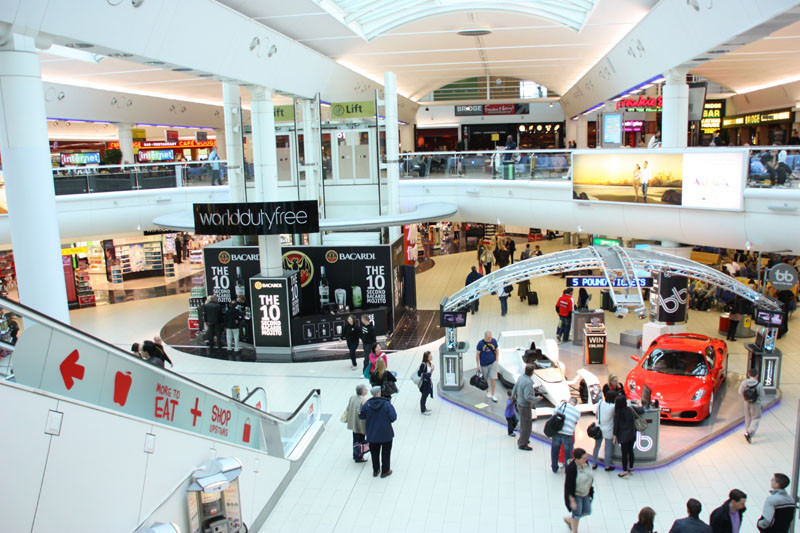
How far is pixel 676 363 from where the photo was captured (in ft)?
39.8

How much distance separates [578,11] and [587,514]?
14452 millimetres

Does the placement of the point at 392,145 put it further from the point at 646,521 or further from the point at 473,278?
the point at 646,521

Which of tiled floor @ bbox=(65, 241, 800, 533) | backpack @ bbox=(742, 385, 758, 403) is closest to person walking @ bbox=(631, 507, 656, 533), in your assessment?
tiled floor @ bbox=(65, 241, 800, 533)

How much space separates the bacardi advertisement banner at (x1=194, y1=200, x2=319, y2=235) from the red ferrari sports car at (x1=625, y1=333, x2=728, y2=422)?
24.7ft

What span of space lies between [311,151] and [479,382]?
37.5ft

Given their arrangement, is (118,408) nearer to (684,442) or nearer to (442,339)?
(684,442)

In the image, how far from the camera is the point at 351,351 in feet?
49.7

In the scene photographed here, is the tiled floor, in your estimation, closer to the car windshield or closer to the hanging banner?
the car windshield

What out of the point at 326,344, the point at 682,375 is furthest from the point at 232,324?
the point at 682,375

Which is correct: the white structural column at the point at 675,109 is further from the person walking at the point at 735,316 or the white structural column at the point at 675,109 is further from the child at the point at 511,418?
the child at the point at 511,418

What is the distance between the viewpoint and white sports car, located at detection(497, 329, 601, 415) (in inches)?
463

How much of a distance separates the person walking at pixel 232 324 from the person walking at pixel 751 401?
11416 millimetres

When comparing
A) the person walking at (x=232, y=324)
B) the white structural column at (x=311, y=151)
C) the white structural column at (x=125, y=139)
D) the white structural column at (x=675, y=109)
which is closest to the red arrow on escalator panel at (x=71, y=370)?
the person walking at (x=232, y=324)

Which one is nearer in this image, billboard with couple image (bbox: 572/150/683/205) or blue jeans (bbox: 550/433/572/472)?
blue jeans (bbox: 550/433/572/472)
